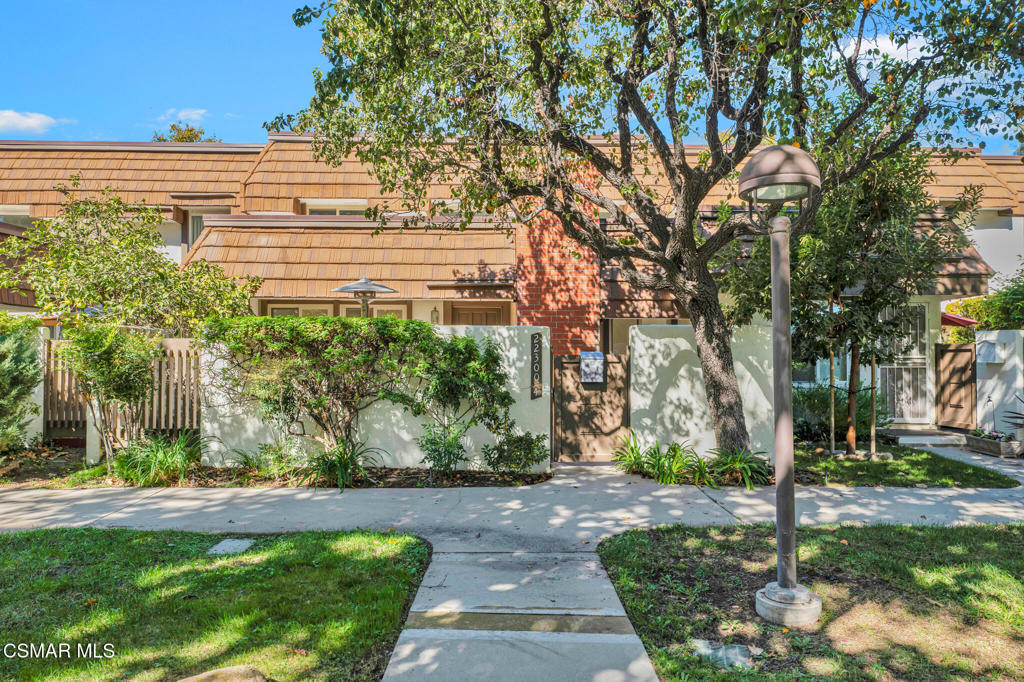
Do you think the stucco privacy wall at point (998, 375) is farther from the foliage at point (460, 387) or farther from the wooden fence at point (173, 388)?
the wooden fence at point (173, 388)

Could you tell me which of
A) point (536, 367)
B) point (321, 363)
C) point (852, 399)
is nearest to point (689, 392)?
point (536, 367)

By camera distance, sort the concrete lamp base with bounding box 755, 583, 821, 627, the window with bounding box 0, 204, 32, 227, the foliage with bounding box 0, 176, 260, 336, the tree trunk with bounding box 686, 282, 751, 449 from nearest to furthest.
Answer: the concrete lamp base with bounding box 755, 583, 821, 627, the tree trunk with bounding box 686, 282, 751, 449, the foliage with bounding box 0, 176, 260, 336, the window with bounding box 0, 204, 32, 227

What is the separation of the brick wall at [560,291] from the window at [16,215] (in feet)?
43.6

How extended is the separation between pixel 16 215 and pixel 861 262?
19.7 m

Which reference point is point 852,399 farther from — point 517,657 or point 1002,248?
point 1002,248

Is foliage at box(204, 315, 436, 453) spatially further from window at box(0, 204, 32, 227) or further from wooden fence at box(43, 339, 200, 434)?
window at box(0, 204, 32, 227)

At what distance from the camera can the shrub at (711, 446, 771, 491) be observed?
27.0 feet

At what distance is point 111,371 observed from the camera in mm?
8016

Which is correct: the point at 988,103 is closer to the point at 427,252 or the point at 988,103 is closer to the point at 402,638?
the point at 402,638

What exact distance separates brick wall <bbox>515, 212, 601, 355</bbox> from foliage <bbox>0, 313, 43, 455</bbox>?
7588 mm

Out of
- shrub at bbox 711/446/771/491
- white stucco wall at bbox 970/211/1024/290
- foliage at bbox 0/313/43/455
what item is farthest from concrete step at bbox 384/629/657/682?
white stucco wall at bbox 970/211/1024/290

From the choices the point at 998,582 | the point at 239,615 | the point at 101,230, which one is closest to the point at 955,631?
the point at 998,582

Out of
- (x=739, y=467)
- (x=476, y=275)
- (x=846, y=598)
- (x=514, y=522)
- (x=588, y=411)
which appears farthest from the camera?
(x=476, y=275)

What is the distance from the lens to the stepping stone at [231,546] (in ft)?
17.6
